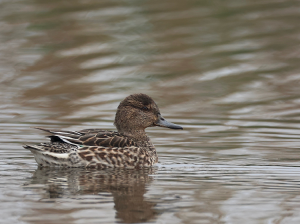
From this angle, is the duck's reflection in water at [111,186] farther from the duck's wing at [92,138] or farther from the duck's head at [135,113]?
the duck's head at [135,113]

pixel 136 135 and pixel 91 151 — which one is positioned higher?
pixel 136 135

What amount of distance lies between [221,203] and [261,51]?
10510 millimetres

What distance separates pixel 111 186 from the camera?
6992mm

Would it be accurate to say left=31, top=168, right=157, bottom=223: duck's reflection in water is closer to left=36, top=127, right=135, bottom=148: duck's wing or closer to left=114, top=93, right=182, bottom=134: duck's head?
left=36, top=127, right=135, bottom=148: duck's wing

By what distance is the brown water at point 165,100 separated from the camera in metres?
6.24

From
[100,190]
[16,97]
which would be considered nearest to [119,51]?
[16,97]

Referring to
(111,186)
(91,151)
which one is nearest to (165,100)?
(91,151)

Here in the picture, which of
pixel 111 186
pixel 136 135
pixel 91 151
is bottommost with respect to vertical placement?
pixel 111 186

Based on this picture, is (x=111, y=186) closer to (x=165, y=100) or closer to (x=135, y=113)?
(x=135, y=113)

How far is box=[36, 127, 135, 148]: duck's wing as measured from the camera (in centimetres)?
820

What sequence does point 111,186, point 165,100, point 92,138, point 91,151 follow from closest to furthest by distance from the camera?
point 111,186 → point 91,151 → point 92,138 → point 165,100

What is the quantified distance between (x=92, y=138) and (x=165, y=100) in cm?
488

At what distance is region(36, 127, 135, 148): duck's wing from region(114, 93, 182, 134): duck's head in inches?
17.0

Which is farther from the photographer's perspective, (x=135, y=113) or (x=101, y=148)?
(x=135, y=113)
